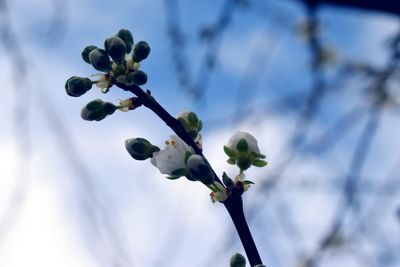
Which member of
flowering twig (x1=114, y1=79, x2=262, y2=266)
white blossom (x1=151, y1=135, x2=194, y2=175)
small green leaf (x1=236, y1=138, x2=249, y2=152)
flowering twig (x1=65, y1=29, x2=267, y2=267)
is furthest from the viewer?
small green leaf (x1=236, y1=138, x2=249, y2=152)

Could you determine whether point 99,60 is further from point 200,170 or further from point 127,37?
point 200,170

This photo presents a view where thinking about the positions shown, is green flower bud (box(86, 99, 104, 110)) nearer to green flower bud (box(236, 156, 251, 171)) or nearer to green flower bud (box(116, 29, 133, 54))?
green flower bud (box(116, 29, 133, 54))

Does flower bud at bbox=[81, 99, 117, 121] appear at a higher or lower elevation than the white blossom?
higher

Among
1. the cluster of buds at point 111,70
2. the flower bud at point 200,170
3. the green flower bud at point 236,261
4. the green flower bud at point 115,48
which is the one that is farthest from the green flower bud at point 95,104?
the green flower bud at point 236,261

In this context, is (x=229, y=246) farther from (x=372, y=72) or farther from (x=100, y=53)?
(x=100, y=53)

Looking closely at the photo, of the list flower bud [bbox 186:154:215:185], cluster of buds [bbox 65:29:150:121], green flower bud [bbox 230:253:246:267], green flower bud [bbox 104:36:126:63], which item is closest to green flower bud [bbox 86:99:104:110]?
cluster of buds [bbox 65:29:150:121]

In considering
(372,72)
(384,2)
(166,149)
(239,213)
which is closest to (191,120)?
(166,149)

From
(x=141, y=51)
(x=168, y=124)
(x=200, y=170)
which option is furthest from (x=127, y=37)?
(x=200, y=170)
